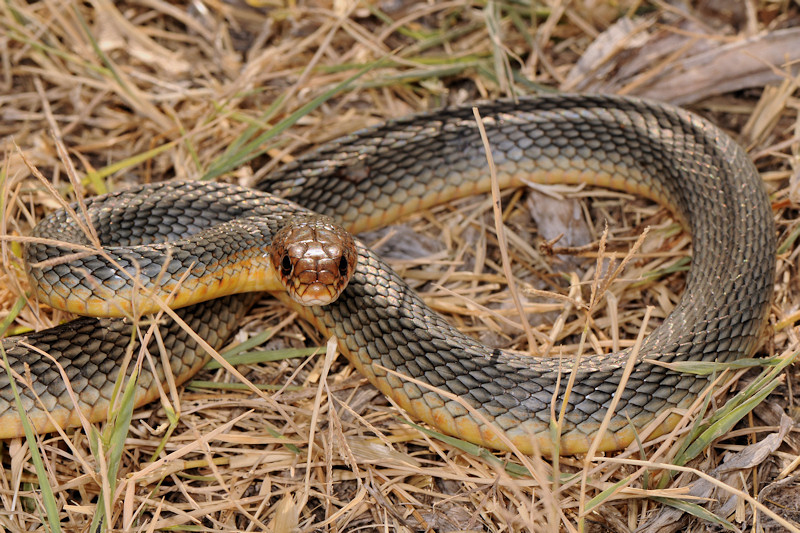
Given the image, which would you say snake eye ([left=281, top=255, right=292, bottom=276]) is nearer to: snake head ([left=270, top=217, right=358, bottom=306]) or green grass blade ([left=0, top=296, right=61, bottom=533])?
snake head ([left=270, top=217, right=358, bottom=306])

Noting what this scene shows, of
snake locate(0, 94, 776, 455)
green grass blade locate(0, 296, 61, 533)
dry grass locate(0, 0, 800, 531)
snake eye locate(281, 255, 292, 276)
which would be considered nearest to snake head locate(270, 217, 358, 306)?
snake eye locate(281, 255, 292, 276)

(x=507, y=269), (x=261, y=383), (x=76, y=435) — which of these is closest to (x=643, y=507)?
(x=507, y=269)

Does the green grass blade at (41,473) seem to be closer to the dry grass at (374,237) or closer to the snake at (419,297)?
the dry grass at (374,237)

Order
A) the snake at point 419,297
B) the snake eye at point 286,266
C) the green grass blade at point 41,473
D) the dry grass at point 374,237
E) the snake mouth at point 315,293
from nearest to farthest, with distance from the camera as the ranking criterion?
1. the green grass blade at point 41,473
2. the dry grass at point 374,237
3. the snake at point 419,297
4. the snake mouth at point 315,293
5. the snake eye at point 286,266

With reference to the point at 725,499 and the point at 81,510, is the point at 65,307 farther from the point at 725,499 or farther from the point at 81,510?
the point at 725,499

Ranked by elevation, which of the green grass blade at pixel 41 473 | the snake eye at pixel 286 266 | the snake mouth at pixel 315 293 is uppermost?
the snake eye at pixel 286 266

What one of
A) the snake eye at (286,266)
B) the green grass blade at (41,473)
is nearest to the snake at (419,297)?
the green grass blade at (41,473)

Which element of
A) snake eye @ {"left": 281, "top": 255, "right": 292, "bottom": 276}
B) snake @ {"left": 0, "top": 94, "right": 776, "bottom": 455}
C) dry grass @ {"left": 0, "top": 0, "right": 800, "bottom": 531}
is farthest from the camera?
snake eye @ {"left": 281, "top": 255, "right": 292, "bottom": 276}
